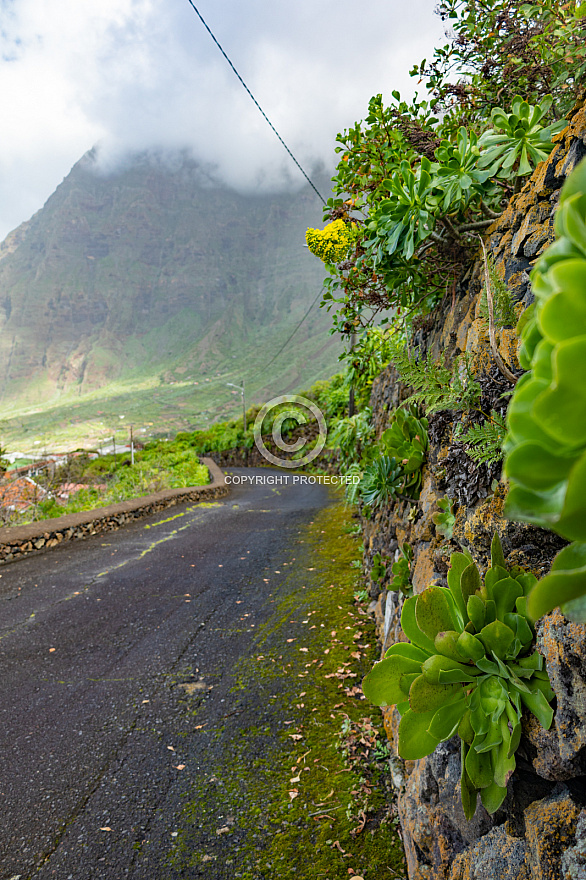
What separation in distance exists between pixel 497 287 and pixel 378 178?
1676 millimetres

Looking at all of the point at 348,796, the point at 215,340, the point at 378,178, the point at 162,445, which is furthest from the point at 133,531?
the point at 215,340

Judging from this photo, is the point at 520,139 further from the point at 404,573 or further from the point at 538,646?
the point at 404,573

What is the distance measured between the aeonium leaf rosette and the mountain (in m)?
72.4

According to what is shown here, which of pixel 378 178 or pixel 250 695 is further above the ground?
pixel 378 178

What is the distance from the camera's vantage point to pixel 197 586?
16.4 ft

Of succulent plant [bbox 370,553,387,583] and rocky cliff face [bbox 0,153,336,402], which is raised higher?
rocky cliff face [bbox 0,153,336,402]

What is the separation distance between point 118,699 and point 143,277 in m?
182

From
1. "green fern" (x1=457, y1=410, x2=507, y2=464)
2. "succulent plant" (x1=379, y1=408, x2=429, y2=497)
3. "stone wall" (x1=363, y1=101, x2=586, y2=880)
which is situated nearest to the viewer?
"stone wall" (x1=363, y1=101, x2=586, y2=880)

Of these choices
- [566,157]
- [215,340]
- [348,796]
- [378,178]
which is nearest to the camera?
[566,157]

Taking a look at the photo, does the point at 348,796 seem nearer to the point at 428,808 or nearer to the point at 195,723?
the point at 428,808

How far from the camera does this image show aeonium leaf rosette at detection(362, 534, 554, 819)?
112cm

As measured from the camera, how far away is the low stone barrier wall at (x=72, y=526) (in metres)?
5.77
